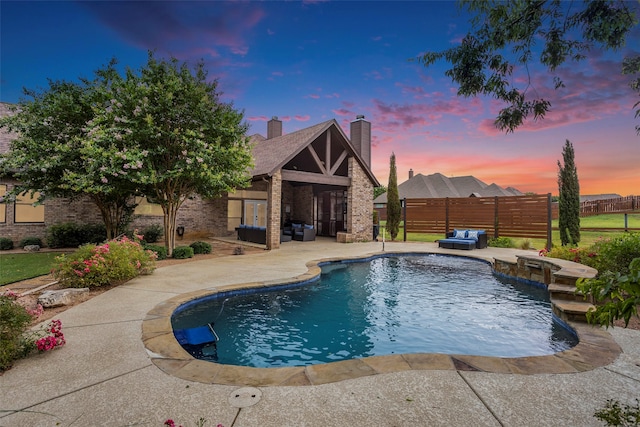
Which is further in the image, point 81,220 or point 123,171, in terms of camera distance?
point 81,220

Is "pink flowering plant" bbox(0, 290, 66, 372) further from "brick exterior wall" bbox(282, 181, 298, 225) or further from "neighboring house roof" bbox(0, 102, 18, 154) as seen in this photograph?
"brick exterior wall" bbox(282, 181, 298, 225)

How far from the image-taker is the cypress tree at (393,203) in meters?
17.2

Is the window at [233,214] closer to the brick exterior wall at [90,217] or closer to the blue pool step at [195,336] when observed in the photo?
the brick exterior wall at [90,217]

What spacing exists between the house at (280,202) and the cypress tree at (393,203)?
92 cm

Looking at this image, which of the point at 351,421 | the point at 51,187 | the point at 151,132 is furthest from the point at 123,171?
the point at 351,421

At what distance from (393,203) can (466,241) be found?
505 cm

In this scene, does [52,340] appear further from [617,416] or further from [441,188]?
[441,188]

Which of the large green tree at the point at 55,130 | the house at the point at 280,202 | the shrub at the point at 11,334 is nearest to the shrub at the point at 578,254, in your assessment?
the house at the point at 280,202

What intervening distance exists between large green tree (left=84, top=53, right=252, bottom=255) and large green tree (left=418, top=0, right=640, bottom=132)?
Answer: 7.22 metres

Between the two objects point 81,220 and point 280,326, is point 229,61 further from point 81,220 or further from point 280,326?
point 280,326

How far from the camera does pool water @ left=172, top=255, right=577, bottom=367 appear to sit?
438cm

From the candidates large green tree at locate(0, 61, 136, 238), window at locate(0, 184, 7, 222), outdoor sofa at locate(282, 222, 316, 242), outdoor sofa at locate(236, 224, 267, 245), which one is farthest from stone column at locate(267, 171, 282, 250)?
window at locate(0, 184, 7, 222)

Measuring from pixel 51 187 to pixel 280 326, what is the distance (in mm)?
9948

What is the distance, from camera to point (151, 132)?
9.14m
